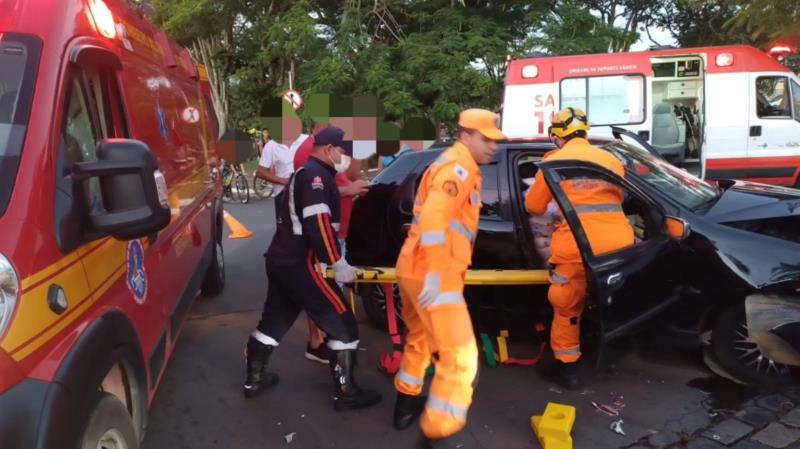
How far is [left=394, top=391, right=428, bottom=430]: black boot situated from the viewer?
11.1 ft

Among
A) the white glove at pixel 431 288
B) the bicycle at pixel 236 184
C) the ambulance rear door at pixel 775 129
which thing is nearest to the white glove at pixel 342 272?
the white glove at pixel 431 288

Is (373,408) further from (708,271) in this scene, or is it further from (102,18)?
(102,18)

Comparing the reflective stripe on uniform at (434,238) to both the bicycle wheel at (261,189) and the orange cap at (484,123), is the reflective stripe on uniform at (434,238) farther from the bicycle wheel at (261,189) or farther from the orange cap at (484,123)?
the bicycle wheel at (261,189)

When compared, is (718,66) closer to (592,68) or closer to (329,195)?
(592,68)

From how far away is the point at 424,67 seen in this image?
50.7 ft

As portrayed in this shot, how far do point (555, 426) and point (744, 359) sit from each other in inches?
55.1

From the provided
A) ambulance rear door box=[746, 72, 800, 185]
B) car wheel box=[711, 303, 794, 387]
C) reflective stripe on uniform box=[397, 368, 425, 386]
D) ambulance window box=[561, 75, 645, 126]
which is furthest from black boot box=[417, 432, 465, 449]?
ambulance rear door box=[746, 72, 800, 185]

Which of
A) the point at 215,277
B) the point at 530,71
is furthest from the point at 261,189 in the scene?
the point at 215,277

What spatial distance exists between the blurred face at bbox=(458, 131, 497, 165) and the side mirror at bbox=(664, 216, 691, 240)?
1.25m

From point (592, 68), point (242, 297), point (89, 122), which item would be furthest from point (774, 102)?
point (89, 122)

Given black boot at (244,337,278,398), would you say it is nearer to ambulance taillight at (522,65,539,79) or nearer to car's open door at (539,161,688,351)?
car's open door at (539,161,688,351)

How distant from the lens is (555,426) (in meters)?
3.12

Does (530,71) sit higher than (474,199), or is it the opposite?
(530,71)

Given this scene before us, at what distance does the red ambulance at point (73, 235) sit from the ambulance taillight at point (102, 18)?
11 mm
